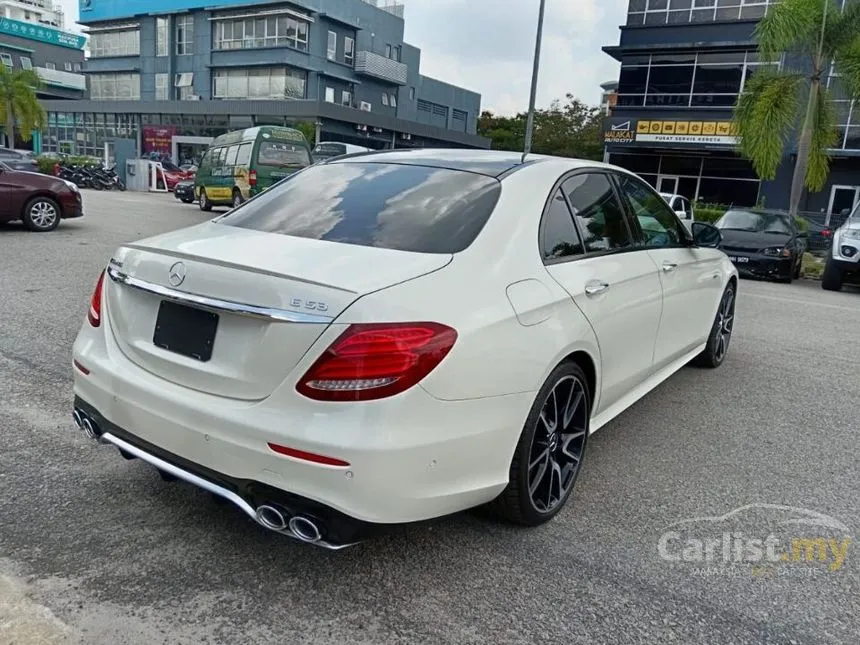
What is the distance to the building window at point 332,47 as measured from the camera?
169 ft

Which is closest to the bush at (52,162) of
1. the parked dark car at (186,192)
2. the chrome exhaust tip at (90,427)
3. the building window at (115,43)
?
the parked dark car at (186,192)

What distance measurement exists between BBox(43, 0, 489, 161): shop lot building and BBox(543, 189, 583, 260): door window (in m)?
42.7

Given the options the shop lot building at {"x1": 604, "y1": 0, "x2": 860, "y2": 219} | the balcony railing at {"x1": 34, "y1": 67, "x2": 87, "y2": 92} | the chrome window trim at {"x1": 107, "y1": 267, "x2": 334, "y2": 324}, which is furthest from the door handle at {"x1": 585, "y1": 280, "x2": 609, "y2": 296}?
the balcony railing at {"x1": 34, "y1": 67, "x2": 87, "y2": 92}

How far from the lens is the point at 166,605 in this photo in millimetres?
2443

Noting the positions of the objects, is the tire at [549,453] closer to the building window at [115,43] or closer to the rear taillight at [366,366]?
the rear taillight at [366,366]

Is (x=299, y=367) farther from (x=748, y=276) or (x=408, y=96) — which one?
(x=408, y=96)

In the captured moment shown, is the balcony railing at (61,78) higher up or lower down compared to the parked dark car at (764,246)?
higher up

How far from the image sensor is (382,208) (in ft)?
10.4

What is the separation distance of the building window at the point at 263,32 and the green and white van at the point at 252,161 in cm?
3068

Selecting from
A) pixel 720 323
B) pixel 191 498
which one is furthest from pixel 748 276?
pixel 191 498

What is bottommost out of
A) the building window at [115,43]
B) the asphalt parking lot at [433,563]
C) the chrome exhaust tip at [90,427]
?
the asphalt parking lot at [433,563]

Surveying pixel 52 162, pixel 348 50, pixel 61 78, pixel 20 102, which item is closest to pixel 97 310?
pixel 52 162

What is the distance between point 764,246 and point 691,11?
71.6 feet

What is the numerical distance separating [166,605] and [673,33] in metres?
34.0
